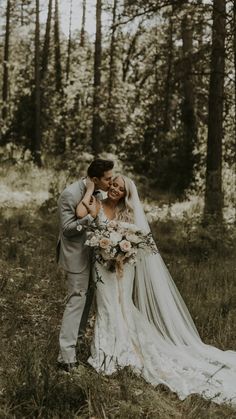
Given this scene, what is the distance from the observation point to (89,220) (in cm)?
536

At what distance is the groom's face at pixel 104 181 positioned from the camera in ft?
18.0

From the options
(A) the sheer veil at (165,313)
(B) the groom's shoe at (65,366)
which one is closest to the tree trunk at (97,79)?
(A) the sheer veil at (165,313)

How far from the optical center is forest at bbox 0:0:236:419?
4.66 m

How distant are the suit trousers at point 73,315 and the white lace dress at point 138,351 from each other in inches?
8.9

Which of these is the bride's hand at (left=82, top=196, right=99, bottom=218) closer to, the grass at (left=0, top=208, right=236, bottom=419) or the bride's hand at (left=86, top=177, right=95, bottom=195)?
the bride's hand at (left=86, top=177, right=95, bottom=195)

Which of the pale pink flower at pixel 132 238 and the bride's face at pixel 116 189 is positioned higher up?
the bride's face at pixel 116 189

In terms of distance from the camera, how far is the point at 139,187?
17.6 metres

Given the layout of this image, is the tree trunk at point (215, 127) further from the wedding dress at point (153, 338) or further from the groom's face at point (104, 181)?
the groom's face at point (104, 181)

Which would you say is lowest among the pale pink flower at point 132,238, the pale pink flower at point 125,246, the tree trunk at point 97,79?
the pale pink flower at point 125,246

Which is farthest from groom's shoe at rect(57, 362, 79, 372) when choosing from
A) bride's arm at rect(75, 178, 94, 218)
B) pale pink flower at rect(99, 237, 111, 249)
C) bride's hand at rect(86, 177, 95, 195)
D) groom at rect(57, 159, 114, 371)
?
bride's hand at rect(86, 177, 95, 195)

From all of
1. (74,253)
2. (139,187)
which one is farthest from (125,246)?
(139,187)

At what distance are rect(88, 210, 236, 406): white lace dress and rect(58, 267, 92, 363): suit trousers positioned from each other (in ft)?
0.74

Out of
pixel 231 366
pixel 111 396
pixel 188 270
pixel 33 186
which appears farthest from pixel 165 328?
pixel 33 186

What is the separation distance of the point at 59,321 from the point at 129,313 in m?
1.46
